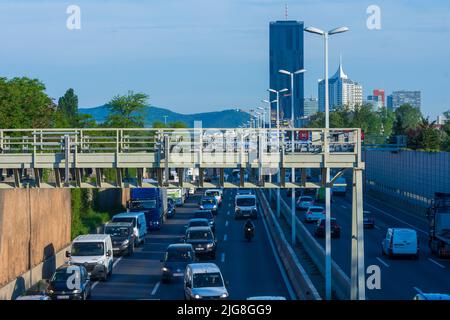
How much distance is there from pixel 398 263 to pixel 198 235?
31.3ft

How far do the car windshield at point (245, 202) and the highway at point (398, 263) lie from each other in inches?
153

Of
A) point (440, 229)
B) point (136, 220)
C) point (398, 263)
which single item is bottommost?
point (398, 263)

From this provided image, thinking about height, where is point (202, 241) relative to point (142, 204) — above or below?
below

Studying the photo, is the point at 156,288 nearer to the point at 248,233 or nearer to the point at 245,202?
the point at 248,233

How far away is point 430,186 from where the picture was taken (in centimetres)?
7012

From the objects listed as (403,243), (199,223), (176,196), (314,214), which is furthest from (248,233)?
(176,196)

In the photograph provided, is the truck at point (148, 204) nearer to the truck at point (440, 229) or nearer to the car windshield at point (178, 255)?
the truck at point (440, 229)

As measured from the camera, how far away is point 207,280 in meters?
30.8

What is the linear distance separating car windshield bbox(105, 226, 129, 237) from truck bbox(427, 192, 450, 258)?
1487 centimetres

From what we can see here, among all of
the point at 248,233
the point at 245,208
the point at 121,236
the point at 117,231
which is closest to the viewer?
the point at 121,236

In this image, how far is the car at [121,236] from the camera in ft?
157

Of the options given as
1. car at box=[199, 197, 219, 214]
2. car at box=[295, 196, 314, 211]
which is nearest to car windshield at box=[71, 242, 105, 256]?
car at box=[199, 197, 219, 214]

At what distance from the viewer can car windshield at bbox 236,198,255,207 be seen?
72.1 metres
